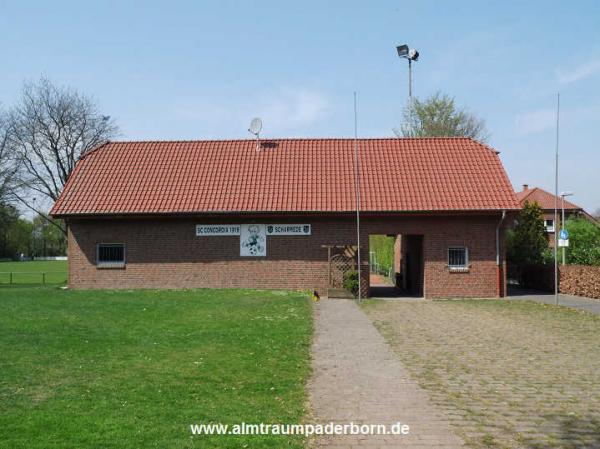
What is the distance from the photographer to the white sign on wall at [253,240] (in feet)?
73.3

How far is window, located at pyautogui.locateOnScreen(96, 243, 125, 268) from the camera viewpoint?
2297cm

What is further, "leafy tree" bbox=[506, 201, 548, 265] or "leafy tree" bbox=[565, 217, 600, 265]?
"leafy tree" bbox=[506, 201, 548, 265]

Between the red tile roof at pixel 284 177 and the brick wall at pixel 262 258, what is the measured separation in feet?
1.95

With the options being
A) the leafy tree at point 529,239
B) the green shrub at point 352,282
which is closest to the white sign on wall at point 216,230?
the green shrub at point 352,282

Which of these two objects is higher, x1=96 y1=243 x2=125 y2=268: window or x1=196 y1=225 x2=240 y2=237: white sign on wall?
x1=196 y1=225 x2=240 y2=237: white sign on wall

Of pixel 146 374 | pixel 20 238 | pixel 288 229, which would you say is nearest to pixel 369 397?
pixel 146 374

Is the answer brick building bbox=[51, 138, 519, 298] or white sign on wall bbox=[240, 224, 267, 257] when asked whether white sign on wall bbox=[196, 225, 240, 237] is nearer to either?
brick building bbox=[51, 138, 519, 298]

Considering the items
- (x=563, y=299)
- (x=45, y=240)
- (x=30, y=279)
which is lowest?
(x=30, y=279)

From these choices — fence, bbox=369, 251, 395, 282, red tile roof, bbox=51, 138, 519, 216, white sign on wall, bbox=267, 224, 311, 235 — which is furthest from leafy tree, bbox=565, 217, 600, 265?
white sign on wall, bbox=267, 224, 311, 235

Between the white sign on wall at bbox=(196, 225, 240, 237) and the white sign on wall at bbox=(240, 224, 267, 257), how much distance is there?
26 cm

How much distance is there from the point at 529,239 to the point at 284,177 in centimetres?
1337

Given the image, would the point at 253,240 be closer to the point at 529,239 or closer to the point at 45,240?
the point at 529,239

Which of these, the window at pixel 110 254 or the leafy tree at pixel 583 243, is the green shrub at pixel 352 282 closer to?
the window at pixel 110 254

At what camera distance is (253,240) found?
22391 mm
